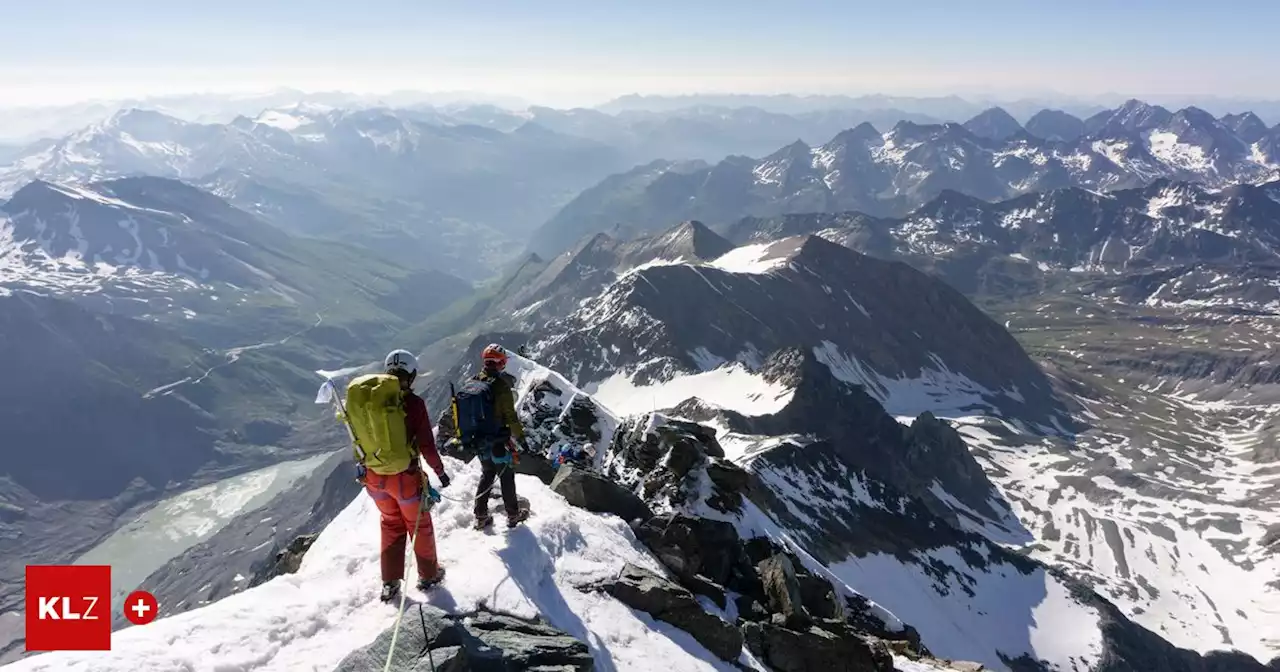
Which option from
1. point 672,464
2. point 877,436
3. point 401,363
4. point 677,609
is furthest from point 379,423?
point 877,436

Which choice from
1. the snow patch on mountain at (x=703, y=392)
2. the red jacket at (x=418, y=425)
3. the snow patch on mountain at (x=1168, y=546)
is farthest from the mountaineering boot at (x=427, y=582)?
the snow patch on mountain at (x=1168, y=546)

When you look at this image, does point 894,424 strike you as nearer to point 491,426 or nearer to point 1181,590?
point 1181,590

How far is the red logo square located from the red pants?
5.04 m

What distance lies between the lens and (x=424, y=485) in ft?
51.7

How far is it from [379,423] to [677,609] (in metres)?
9.76

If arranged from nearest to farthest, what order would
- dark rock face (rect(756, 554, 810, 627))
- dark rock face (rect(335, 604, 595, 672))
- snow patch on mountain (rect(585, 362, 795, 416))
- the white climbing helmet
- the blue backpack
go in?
dark rock face (rect(335, 604, 595, 672)) < the white climbing helmet < the blue backpack < dark rock face (rect(756, 554, 810, 627)) < snow patch on mountain (rect(585, 362, 795, 416))

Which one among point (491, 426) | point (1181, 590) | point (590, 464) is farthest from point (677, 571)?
point (1181, 590)

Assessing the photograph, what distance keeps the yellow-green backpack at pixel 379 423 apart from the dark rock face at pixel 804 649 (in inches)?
494

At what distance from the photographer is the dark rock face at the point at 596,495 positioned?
83.1ft

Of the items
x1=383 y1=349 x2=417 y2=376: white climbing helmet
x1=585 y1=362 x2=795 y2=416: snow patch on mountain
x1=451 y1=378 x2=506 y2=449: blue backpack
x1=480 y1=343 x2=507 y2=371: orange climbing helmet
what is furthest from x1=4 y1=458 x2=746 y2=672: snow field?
x1=585 y1=362 x2=795 y2=416: snow patch on mountain

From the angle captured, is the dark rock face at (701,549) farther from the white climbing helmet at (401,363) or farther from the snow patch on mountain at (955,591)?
the snow patch on mountain at (955,591)

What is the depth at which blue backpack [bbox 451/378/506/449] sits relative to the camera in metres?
18.6

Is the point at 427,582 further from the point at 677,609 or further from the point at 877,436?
the point at 877,436

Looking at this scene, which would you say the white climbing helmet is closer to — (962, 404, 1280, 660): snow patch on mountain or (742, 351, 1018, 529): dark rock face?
(742, 351, 1018, 529): dark rock face
